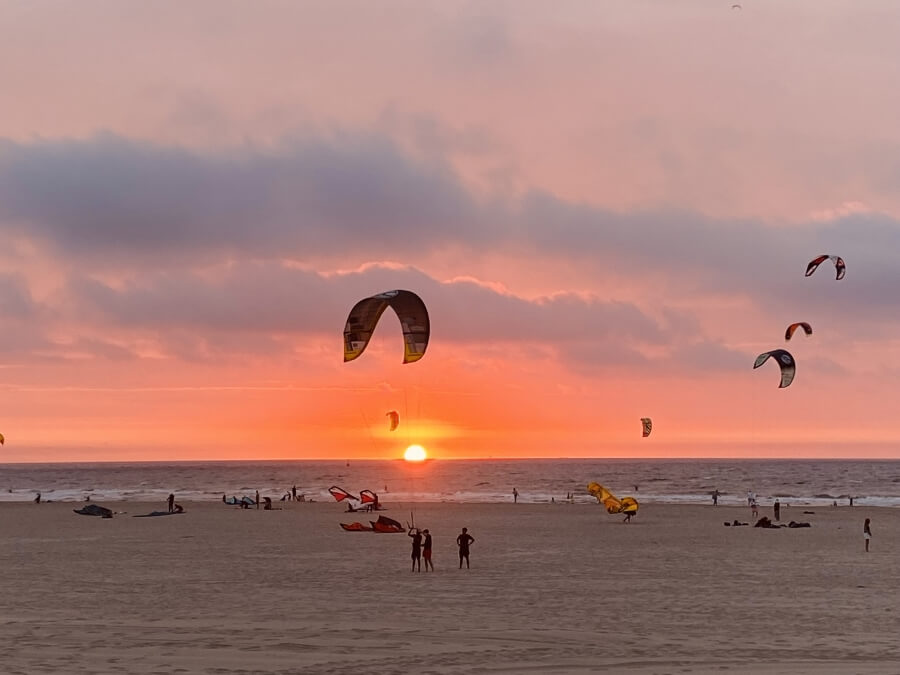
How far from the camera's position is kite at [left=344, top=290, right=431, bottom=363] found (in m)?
25.5

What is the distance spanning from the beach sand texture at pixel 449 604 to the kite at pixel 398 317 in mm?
5663

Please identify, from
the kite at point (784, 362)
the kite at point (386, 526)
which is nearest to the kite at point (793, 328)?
the kite at point (784, 362)

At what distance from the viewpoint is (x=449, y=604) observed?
764 inches

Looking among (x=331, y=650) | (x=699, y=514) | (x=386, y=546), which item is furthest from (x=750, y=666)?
(x=699, y=514)


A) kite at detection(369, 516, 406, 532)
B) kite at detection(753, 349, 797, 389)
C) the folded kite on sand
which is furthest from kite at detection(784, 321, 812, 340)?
the folded kite on sand

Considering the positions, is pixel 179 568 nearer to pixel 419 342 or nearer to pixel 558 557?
pixel 419 342

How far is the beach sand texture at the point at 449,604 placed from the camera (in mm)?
→ 13914

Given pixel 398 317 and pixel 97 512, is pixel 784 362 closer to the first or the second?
pixel 398 317

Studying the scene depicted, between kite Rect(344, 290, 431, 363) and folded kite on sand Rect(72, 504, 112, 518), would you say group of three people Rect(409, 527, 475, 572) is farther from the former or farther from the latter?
folded kite on sand Rect(72, 504, 112, 518)

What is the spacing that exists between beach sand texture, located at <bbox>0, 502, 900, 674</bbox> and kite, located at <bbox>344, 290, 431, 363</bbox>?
5.66m

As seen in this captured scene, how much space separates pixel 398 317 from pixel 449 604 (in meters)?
8.70

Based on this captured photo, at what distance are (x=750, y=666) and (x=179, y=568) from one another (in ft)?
55.9

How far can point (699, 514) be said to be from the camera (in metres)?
57.6

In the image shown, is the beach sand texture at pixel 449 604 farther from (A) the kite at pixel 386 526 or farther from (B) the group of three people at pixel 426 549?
(A) the kite at pixel 386 526
